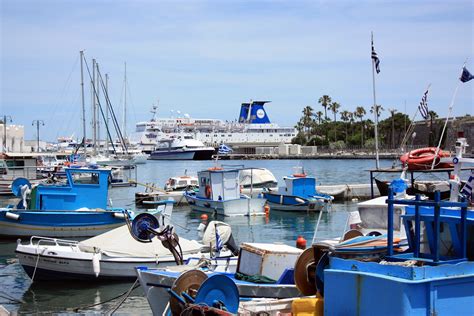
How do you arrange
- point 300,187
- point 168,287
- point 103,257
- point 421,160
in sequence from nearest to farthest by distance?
point 168,287 < point 421,160 < point 103,257 < point 300,187

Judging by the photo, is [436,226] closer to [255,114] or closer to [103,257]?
[103,257]

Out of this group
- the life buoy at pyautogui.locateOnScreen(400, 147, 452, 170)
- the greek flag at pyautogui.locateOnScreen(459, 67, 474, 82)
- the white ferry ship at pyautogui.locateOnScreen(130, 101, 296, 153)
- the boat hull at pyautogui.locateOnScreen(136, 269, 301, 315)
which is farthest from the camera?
the white ferry ship at pyautogui.locateOnScreen(130, 101, 296, 153)

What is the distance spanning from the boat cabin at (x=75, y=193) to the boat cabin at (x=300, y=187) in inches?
570

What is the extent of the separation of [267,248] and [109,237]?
23.4 ft

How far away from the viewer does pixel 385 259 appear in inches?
376

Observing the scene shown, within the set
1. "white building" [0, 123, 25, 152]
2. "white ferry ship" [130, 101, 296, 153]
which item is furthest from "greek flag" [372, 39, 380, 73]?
"white ferry ship" [130, 101, 296, 153]

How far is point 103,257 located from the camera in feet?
60.1

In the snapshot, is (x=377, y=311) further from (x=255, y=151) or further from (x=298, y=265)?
(x=255, y=151)

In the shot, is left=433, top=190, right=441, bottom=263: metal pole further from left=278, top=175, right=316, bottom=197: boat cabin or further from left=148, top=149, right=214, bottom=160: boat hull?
left=148, top=149, right=214, bottom=160: boat hull

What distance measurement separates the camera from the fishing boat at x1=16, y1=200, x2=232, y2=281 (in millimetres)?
18141

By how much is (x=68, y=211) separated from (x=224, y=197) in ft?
40.4

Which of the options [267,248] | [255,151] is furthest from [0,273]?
[255,151]

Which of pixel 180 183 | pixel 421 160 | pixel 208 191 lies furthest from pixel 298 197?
pixel 421 160

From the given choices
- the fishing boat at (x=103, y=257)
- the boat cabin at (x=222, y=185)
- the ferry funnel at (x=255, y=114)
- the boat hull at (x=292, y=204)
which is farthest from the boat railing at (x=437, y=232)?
the ferry funnel at (x=255, y=114)
